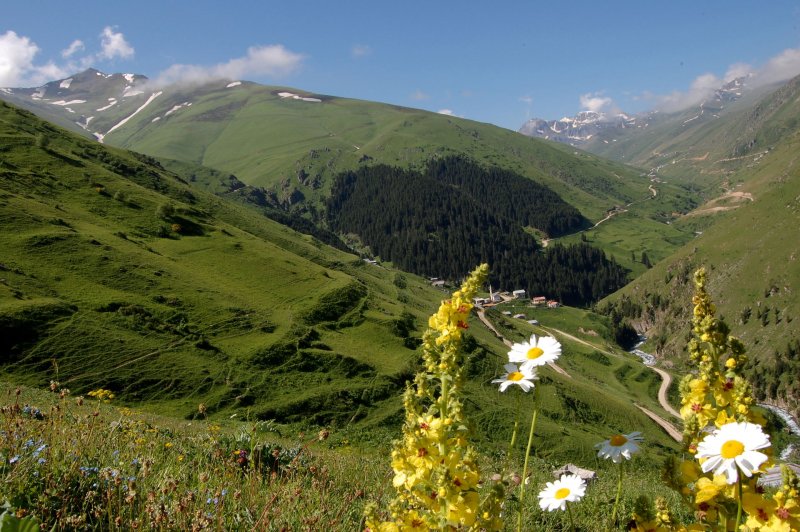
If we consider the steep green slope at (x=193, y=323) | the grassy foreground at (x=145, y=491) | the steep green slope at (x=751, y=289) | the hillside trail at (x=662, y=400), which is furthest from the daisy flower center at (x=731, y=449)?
the steep green slope at (x=751, y=289)

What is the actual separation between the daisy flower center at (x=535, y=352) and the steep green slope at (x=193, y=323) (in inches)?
791

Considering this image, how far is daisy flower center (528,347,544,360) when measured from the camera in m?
3.87

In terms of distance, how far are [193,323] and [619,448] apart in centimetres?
→ 4339

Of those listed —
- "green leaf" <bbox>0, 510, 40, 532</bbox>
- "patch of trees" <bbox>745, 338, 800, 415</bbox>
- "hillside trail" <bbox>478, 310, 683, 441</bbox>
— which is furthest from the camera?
"patch of trees" <bbox>745, 338, 800, 415</bbox>

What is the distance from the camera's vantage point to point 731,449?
253 centimetres

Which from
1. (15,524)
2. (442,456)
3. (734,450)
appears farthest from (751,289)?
(15,524)

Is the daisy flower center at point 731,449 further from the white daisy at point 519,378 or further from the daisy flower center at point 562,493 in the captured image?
the daisy flower center at point 562,493

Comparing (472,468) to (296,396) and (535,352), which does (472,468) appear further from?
(296,396)

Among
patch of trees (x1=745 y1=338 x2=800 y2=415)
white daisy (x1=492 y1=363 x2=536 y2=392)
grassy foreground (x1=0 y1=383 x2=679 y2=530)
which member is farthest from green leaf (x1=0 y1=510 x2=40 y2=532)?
patch of trees (x1=745 y1=338 x2=800 y2=415)

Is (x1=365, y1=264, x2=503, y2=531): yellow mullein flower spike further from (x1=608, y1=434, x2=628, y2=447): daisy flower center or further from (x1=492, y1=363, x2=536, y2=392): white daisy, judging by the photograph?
(x1=608, y1=434, x2=628, y2=447): daisy flower center

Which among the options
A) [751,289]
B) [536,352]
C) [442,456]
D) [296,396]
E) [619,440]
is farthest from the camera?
[751,289]

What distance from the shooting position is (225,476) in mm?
6215

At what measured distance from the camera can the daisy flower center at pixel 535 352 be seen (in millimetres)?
3875

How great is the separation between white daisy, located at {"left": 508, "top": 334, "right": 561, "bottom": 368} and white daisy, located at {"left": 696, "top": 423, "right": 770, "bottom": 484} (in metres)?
1.16
